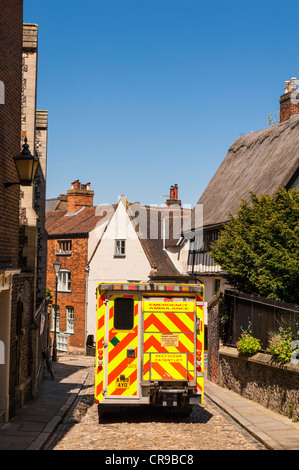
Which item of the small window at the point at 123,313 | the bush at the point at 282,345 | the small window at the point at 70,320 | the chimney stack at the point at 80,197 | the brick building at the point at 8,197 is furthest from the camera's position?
the chimney stack at the point at 80,197

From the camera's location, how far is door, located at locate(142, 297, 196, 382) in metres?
12.7

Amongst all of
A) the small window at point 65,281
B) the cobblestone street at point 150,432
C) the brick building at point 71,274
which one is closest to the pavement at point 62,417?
the cobblestone street at point 150,432

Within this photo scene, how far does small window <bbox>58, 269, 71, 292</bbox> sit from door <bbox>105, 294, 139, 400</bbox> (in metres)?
29.1

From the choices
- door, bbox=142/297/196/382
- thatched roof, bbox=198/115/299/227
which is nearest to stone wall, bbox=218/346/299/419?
door, bbox=142/297/196/382

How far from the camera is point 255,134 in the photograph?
1303 inches

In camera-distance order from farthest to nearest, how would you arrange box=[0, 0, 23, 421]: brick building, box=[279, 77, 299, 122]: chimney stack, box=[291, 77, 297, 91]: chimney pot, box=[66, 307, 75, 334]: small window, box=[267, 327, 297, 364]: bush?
box=[66, 307, 75, 334]: small window, box=[291, 77, 297, 91]: chimney pot, box=[279, 77, 299, 122]: chimney stack, box=[267, 327, 297, 364]: bush, box=[0, 0, 23, 421]: brick building

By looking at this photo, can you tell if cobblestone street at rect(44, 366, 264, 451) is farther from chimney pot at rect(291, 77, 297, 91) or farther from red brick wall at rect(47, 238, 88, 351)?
red brick wall at rect(47, 238, 88, 351)

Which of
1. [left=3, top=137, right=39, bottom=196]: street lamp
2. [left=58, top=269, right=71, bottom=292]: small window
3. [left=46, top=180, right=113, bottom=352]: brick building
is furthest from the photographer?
[left=58, top=269, right=71, bottom=292]: small window

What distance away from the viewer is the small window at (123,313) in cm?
1274

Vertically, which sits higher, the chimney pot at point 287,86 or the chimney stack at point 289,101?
the chimney pot at point 287,86

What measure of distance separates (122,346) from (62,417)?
2.99 m

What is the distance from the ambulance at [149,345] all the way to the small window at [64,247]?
29.2 metres

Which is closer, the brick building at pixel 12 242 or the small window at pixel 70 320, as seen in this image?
the brick building at pixel 12 242

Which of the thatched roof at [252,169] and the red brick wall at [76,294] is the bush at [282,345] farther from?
the red brick wall at [76,294]
